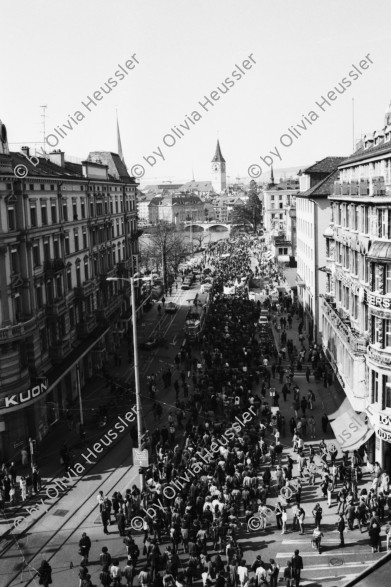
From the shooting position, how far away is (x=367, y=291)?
105 ft

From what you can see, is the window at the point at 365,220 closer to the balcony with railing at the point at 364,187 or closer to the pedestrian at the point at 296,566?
the balcony with railing at the point at 364,187

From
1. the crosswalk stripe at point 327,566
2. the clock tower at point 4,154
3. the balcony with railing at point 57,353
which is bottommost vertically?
the crosswalk stripe at point 327,566

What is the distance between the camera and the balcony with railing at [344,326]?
3212 cm

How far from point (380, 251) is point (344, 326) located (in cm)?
850

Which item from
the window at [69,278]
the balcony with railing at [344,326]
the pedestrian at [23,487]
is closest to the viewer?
the pedestrian at [23,487]

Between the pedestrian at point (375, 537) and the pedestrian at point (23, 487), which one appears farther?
the pedestrian at point (23, 487)

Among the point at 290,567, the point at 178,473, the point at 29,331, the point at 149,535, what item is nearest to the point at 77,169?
the point at 29,331

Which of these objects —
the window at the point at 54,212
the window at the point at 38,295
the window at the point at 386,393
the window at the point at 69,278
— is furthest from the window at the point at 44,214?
the window at the point at 386,393

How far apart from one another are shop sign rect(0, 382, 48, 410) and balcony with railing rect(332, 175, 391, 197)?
20988 mm

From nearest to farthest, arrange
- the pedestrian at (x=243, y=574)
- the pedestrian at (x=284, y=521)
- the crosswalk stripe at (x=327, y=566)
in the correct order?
1. the pedestrian at (x=243, y=574)
2. the crosswalk stripe at (x=327, y=566)
3. the pedestrian at (x=284, y=521)

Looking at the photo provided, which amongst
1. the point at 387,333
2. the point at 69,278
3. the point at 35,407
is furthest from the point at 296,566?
the point at 69,278

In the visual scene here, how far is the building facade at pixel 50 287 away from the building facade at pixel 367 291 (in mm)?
17688

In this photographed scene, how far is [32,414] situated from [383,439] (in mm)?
19304

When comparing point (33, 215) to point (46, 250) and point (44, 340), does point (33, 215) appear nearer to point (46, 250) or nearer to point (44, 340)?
point (46, 250)
